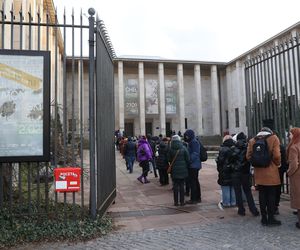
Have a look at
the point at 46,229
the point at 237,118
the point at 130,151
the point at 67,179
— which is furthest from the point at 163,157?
A: the point at 237,118

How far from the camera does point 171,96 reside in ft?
190

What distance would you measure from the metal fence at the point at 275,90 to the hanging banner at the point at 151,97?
4705 centimetres

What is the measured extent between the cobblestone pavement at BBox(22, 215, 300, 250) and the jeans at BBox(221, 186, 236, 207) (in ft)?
4.57

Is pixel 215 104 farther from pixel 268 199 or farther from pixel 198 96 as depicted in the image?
pixel 268 199

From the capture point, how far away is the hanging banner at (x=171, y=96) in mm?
57500

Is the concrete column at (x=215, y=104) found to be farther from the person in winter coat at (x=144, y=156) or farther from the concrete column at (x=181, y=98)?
the person in winter coat at (x=144, y=156)

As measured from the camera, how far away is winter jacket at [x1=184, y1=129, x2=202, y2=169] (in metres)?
7.85

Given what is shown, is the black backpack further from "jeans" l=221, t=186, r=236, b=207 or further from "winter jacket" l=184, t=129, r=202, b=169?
"winter jacket" l=184, t=129, r=202, b=169

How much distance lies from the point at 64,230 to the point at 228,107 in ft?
186

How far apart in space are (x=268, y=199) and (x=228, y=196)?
1611mm

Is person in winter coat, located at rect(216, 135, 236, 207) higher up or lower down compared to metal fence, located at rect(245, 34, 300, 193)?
lower down

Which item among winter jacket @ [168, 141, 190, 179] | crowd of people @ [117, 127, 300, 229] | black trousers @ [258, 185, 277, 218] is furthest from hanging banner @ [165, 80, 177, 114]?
black trousers @ [258, 185, 277, 218]

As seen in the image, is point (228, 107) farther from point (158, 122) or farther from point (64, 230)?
point (64, 230)

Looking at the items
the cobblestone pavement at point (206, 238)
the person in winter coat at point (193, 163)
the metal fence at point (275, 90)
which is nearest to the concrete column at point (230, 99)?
the metal fence at point (275, 90)
